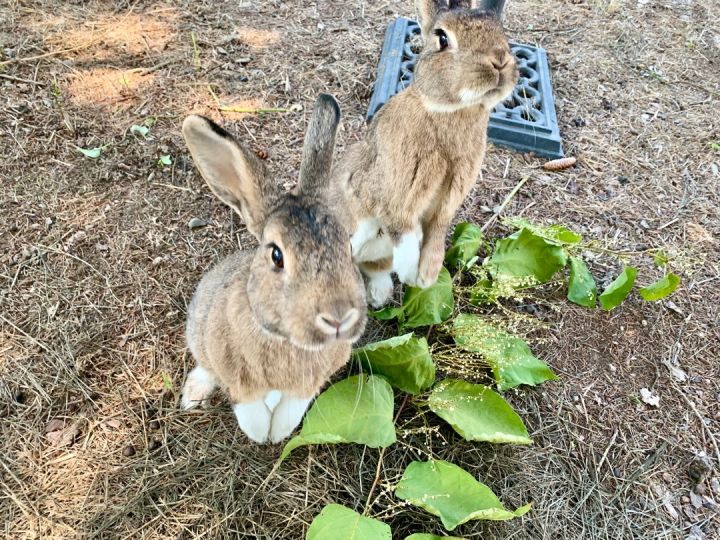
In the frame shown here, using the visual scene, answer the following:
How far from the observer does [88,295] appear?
10.5ft

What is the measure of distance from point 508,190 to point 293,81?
6.31ft

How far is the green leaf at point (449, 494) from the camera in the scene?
→ 232 cm

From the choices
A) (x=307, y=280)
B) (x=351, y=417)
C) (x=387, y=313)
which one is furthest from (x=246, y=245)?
(x=307, y=280)

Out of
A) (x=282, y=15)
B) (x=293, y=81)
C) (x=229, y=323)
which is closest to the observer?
(x=229, y=323)

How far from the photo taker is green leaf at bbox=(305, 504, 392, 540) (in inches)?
85.5

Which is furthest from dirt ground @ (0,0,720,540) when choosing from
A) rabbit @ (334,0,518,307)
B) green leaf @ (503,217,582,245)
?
rabbit @ (334,0,518,307)

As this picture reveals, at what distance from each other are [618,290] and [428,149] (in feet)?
4.77

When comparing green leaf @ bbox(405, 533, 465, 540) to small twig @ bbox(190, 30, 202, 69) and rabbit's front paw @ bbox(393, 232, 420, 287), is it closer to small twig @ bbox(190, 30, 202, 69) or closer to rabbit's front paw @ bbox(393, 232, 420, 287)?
rabbit's front paw @ bbox(393, 232, 420, 287)

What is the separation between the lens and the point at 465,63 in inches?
98.6

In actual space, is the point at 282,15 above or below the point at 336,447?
above

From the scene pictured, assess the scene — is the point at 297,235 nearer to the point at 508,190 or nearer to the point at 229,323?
the point at 229,323

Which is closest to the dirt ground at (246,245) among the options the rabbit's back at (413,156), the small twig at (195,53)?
the small twig at (195,53)

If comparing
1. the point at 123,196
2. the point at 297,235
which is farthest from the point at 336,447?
the point at 123,196

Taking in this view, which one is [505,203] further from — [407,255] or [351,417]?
[351,417]
